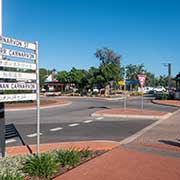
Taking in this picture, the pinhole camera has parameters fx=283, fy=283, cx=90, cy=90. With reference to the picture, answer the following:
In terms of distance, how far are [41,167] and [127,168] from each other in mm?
1759

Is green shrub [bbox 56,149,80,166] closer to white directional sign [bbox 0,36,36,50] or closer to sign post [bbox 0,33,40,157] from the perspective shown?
sign post [bbox 0,33,40,157]

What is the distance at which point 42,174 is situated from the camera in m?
5.34

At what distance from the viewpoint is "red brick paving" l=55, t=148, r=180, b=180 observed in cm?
531

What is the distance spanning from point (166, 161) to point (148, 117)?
9957 millimetres

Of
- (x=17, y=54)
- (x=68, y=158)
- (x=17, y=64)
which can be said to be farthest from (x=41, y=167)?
(x=17, y=54)

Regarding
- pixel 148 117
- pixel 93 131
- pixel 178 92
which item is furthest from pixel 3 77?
pixel 178 92

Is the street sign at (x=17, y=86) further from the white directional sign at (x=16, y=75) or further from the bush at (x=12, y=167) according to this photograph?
the bush at (x=12, y=167)

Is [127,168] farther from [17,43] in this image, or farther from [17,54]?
[17,43]

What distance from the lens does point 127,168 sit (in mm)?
5840

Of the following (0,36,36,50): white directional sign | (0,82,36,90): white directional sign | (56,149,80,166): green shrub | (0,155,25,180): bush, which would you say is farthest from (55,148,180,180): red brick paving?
(0,36,36,50): white directional sign

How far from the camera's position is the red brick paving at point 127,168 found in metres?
5.31

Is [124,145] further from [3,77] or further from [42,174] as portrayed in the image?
[3,77]

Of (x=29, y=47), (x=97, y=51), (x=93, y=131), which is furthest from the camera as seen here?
(x=97, y=51)

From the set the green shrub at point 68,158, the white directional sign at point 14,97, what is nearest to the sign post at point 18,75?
the white directional sign at point 14,97
